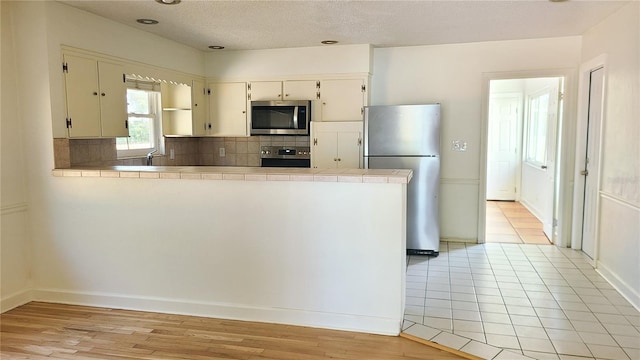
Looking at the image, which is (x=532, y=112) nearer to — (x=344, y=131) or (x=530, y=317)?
(x=344, y=131)

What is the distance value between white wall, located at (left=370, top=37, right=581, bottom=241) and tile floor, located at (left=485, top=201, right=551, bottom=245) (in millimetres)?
565

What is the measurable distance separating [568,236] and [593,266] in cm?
81

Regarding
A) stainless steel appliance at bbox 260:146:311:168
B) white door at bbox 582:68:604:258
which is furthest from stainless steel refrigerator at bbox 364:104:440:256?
white door at bbox 582:68:604:258

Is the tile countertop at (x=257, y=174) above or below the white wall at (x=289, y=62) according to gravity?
below

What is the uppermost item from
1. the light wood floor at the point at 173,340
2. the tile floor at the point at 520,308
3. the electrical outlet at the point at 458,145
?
the electrical outlet at the point at 458,145

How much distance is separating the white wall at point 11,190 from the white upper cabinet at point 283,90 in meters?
2.46

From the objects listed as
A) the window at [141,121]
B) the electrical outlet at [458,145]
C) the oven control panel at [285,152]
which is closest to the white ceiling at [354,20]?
the window at [141,121]

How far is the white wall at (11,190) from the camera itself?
322cm

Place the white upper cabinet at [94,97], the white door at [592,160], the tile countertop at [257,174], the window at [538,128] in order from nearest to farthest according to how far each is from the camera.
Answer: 1. the tile countertop at [257,174]
2. the white upper cabinet at [94,97]
3. the white door at [592,160]
4. the window at [538,128]

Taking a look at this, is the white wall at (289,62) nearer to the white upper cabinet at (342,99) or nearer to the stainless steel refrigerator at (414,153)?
the white upper cabinet at (342,99)

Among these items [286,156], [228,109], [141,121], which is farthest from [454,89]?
[141,121]

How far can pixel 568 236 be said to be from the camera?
491cm

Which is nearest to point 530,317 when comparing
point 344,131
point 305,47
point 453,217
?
point 453,217

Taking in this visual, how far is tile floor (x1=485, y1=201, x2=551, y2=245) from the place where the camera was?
532 cm
